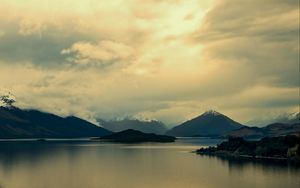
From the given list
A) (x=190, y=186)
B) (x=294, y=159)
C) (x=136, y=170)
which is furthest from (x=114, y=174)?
(x=294, y=159)

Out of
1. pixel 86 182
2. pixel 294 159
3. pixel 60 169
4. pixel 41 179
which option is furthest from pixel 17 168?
pixel 294 159

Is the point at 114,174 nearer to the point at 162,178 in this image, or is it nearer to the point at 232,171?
the point at 162,178

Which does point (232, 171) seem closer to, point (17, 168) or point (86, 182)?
point (86, 182)

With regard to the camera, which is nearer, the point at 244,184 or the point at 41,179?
the point at 244,184

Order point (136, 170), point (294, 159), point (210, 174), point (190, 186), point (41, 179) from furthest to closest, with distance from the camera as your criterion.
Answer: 1. point (294, 159)
2. point (136, 170)
3. point (210, 174)
4. point (41, 179)
5. point (190, 186)

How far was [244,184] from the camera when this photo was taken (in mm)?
132750

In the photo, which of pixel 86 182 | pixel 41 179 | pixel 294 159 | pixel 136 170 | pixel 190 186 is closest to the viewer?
pixel 190 186

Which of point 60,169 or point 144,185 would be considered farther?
point 60,169

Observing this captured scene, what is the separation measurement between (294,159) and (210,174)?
5489 cm

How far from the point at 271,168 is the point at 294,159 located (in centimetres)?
3174

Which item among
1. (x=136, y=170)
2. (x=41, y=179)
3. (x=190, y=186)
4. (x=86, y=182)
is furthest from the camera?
(x=136, y=170)

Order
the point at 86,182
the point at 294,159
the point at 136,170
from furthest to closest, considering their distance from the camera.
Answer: the point at 294,159 → the point at 136,170 → the point at 86,182

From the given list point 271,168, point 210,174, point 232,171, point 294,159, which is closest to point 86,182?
point 210,174

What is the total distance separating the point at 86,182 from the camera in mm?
140000
